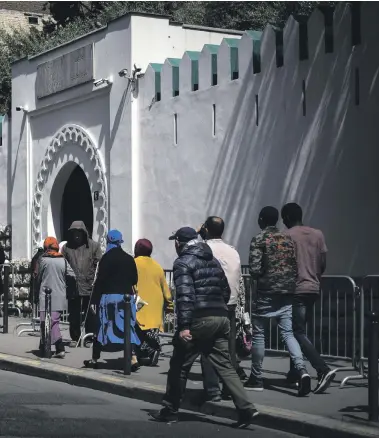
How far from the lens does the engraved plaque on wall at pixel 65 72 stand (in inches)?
834

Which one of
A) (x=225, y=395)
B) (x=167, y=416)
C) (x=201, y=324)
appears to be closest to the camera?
(x=201, y=324)

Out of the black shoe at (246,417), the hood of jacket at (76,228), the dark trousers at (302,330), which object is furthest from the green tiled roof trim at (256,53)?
the black shoe at (246,417)

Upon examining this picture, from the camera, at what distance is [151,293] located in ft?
43.5

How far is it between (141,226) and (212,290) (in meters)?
10.5

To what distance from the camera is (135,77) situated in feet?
64.6

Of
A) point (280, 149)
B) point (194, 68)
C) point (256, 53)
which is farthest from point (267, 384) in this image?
point (194, 68)

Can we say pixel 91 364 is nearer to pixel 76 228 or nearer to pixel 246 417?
pixel 76 228

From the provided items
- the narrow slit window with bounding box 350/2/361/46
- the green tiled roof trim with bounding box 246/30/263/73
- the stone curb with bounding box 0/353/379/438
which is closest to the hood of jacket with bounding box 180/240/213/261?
the stone curb with bounding box 0/353/379/438

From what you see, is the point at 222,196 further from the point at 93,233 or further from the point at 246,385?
the point at 246,385

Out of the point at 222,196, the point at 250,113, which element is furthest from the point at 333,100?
the point at 222,196

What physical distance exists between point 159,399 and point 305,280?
1946 mm

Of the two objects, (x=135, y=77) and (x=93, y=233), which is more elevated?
(x=135, y=77)

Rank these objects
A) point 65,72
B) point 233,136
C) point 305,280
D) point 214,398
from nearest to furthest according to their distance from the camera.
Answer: point 214,398 < point 305,280 < point 233,136 < point 65,72

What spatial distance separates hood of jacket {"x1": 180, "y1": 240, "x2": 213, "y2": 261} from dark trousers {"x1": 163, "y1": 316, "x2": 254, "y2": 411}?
0.55 meters
